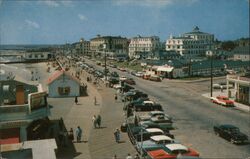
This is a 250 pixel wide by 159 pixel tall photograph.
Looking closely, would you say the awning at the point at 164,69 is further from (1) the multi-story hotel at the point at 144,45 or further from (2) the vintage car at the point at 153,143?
(1) the multi-story hotel at the point at 144,45

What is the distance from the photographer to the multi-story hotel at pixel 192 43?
133125 millimetres

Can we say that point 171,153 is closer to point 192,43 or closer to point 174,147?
point 174,147

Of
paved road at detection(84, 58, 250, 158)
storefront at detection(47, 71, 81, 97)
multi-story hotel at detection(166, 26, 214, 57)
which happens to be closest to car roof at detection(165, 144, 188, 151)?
paved road at detection(84, 58, 250, 158)

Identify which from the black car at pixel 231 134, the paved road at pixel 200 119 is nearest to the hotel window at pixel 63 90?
the paved road at pixel 200 119

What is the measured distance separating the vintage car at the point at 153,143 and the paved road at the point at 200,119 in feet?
7.79

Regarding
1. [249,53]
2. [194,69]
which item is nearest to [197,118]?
[194,69]

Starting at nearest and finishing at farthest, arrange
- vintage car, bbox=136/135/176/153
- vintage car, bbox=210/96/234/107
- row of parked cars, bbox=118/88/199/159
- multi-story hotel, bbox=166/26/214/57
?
row of parked cars, bbox=118/88/199/159
vintage car, bbox=136/135/176/153
vintage car, bbox=210/96/234/107
multi-story hotel, bbox=166/26/214/57

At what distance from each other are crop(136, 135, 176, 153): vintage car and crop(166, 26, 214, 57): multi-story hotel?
4335 inches

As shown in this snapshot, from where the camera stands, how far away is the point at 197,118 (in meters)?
35.4

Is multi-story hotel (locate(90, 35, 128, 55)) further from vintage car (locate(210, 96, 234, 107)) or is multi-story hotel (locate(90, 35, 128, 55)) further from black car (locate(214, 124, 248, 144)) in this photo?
black car (locate(214, 124, 248, 144))

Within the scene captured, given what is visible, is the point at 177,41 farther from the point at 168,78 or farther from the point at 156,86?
the point at 156,86

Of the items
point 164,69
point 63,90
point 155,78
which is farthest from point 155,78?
point 63,90

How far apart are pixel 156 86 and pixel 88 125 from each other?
32664 mm

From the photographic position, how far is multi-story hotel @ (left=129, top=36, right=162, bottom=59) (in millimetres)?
160250
